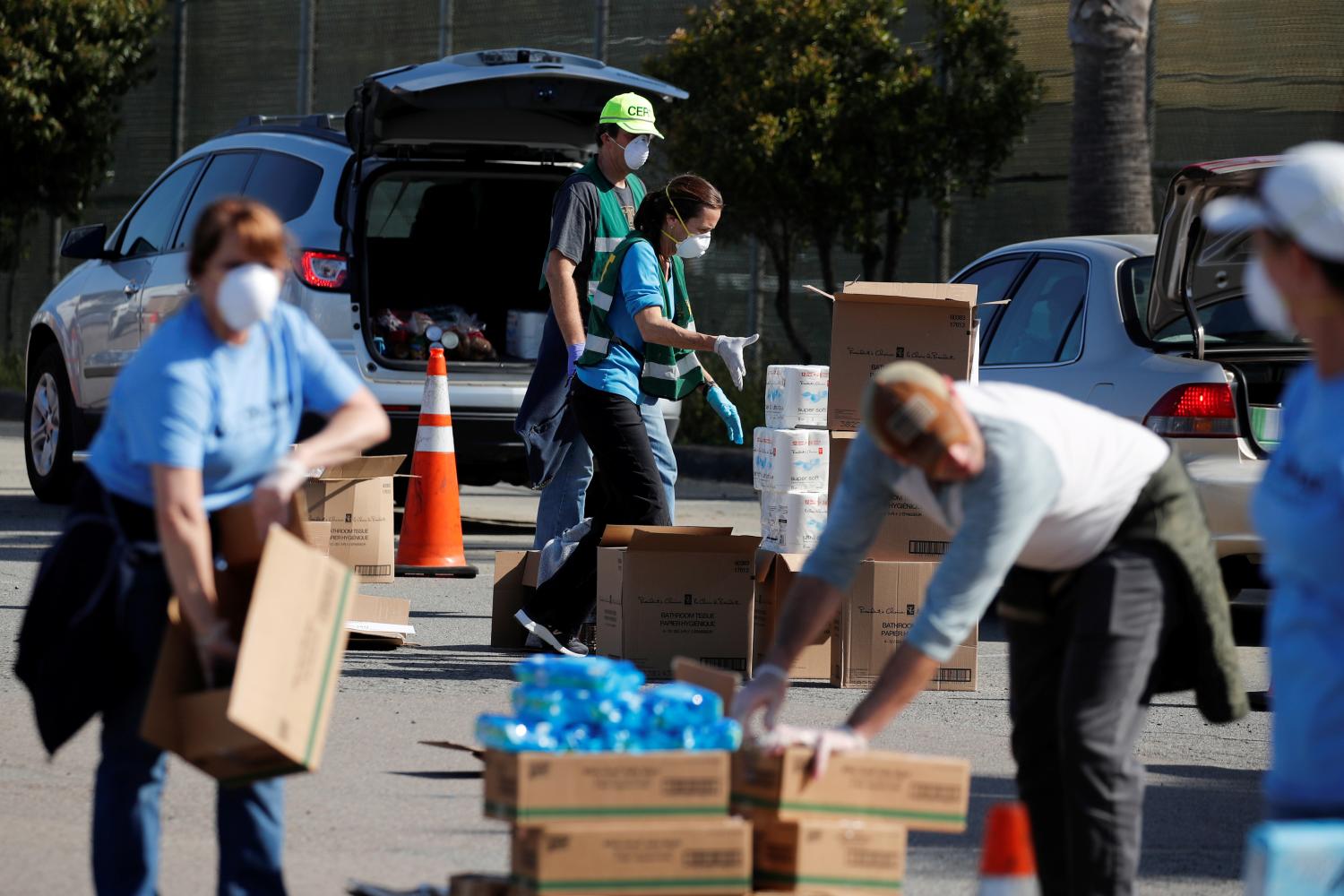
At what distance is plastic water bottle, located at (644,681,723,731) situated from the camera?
3.79 meters

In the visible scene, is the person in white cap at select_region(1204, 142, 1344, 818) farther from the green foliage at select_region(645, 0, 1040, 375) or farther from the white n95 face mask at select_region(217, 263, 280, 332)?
the green foliage at select_region(645, 0, 1040, 375)

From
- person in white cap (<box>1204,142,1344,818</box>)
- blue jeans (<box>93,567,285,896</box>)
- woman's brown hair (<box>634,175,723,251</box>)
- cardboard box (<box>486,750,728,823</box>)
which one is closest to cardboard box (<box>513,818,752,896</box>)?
cardboard box (<box>486,750,728,823</box>)

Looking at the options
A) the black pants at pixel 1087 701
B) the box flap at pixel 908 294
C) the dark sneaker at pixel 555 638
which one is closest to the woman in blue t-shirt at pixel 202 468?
the black pants at pixel 1087 701

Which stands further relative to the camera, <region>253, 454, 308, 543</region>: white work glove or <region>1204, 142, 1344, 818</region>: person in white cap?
<region>253, 454, 308, 543</region>: white work glove

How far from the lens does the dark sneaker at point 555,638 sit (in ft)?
25.7

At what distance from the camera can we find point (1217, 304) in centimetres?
834

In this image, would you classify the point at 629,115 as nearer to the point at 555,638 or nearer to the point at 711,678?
the point at 555,638

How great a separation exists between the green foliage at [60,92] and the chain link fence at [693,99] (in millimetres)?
656

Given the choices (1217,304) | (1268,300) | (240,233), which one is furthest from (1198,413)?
(240,233)

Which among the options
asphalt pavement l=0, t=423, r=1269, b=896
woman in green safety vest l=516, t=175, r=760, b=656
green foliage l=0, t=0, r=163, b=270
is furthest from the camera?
green foliage l=0, t=0, r=163, b=270

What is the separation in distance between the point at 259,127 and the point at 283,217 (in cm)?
121

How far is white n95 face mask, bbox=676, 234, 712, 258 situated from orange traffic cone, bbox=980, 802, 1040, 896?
4.38m

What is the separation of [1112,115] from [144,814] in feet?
37.9

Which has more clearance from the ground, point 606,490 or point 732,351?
point 732,351
